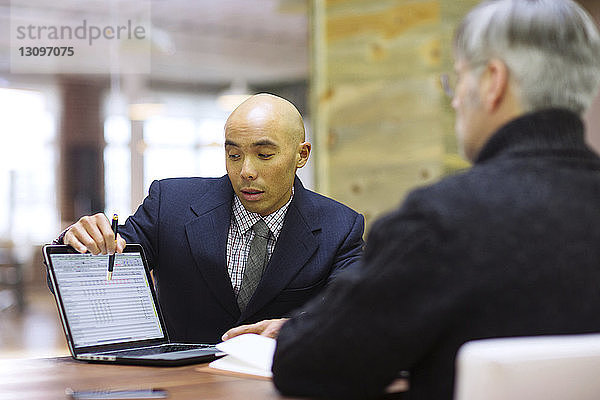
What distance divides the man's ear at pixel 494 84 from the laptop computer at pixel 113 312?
757mm

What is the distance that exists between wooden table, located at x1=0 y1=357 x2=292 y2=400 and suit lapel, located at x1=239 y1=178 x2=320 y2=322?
44 centimetres

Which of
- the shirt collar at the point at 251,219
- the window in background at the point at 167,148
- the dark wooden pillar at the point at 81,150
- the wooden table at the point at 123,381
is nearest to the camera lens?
the wooden table at the point at 123,381

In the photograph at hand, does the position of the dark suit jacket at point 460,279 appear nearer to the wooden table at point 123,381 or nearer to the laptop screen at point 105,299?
the wooden table at point 123,381

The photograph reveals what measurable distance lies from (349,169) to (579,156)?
2673 mm

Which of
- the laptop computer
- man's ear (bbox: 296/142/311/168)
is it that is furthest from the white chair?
man's ear (bbox: 296/142/311/168)

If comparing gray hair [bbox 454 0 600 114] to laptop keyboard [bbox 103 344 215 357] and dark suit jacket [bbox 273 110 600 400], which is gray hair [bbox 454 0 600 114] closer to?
dark suit jacket [bbox 273 110 600 400]

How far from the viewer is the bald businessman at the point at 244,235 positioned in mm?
1964

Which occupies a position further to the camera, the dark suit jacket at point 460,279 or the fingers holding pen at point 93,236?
the fingers holding pen at point 93,236

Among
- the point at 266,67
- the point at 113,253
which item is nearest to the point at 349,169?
the point at 113,253

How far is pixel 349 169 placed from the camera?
3.72 metres

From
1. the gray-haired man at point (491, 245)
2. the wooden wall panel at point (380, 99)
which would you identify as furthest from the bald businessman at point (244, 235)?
the wooden wall panel at point (380, 99)

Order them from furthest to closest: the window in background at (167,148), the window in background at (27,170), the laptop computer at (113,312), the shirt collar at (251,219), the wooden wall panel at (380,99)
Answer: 1. the window in background at (27,170)
2. the window in background at (167,148)
3. the wooden wall panel at (380,99)
4. the shirt collar at (251,219)
5. the laptop computer at (113,312)

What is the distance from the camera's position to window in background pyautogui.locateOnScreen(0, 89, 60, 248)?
8.53 metres

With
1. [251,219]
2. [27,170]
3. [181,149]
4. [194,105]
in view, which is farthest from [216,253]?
[27,170]
